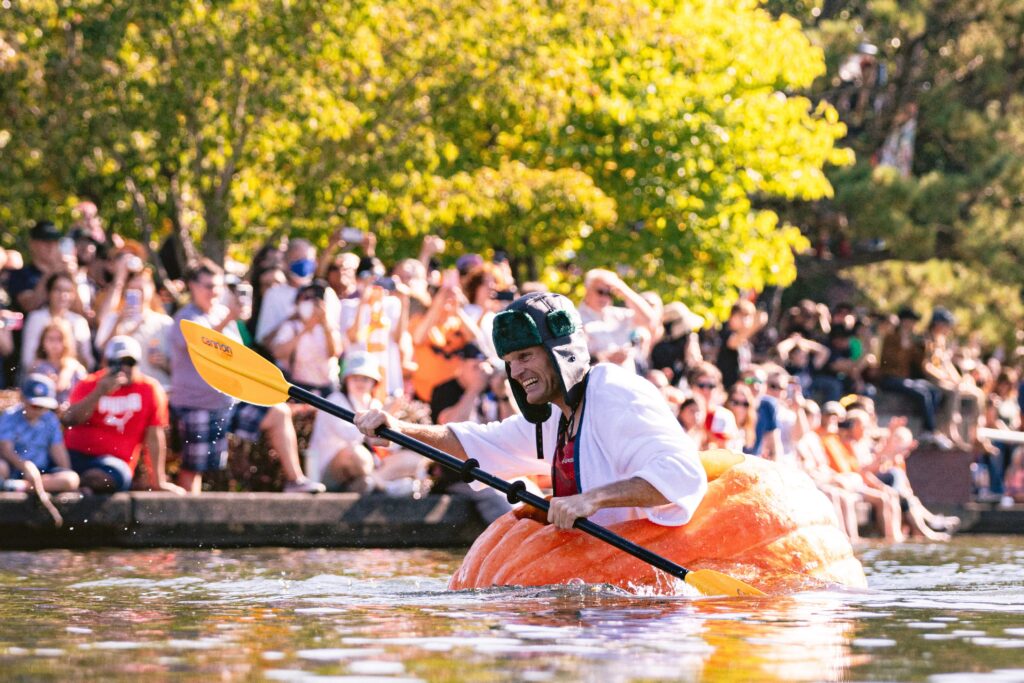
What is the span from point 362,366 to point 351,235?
3815mm

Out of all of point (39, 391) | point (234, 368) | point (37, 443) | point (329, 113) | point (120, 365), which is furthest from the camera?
point (329, 113)

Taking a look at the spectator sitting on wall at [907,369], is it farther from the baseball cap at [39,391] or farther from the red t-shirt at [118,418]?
the baseball cap at [39,391]

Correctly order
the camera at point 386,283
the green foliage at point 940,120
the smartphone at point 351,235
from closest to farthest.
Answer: the camera at point 386,283 → the smartphone at point 351,235 → the green foliage at point 940,120

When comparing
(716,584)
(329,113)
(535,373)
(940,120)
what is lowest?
(716,584)

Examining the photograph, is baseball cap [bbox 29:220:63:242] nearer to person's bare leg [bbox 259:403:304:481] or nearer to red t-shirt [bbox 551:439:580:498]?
person's bare leg [bbox 259:403:304:481]

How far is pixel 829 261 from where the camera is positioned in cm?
3266

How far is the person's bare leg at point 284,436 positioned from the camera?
45.9ft

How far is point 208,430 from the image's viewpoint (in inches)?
546

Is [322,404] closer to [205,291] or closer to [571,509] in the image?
[571,509]

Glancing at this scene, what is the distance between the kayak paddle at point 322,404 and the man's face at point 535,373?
1.33 ft

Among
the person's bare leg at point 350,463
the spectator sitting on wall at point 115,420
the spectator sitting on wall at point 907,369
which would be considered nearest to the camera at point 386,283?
the person's bare leg at point 350,463

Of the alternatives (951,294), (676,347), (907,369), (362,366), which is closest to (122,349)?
(362,366)

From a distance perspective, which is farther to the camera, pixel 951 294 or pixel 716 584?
pixel 951 294

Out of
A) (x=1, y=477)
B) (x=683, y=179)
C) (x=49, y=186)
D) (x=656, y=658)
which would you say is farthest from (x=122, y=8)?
(x=656, y=658)
